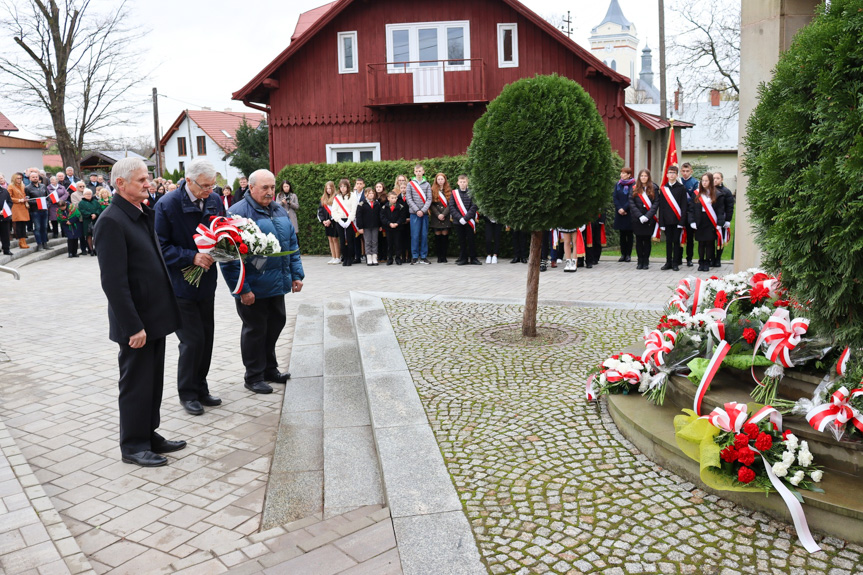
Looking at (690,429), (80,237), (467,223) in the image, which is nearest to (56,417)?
(690,429)

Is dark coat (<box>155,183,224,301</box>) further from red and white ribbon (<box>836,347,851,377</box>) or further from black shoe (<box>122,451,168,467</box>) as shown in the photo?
red and white ribbon (<box>836,347,851,377</box>)

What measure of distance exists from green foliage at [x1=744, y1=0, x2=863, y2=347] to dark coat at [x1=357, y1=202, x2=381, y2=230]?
12.5 meters

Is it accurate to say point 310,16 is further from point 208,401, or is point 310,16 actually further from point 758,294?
point 758,294

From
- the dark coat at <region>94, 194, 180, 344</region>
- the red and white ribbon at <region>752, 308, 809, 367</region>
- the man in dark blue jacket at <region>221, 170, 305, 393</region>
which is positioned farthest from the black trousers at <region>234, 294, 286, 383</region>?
the red and white ribbon at <region>752, 308, 809, 367</region>

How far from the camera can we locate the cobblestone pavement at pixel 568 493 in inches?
133

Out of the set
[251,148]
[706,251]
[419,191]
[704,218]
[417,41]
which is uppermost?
[417,41]

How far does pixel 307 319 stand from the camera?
9984 millimetres

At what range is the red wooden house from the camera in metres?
22.8

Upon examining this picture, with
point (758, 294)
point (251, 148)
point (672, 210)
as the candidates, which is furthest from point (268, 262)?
point (251, 148)

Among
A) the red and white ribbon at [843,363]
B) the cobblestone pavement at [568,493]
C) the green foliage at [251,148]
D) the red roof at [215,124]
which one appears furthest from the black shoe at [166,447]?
the red roof at [215,124]

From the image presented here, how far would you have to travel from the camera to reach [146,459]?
4977mm

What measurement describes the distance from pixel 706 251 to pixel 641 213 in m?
1.47

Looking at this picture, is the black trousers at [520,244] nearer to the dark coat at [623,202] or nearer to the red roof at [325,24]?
the dark coat at [623,202]

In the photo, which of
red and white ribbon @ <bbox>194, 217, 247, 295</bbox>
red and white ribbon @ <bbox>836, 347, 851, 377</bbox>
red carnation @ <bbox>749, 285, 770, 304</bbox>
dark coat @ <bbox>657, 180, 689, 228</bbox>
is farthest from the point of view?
dark coat @ <bbox>657, 180, 689, 228</bbox>
